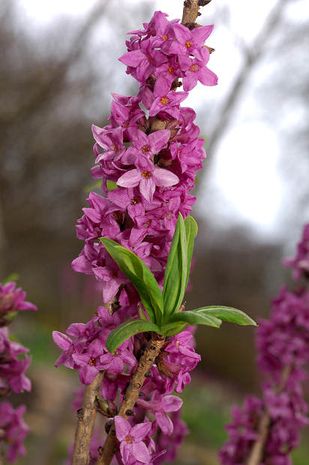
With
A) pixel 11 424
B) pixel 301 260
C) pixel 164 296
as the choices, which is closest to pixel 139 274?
pixel 164 296

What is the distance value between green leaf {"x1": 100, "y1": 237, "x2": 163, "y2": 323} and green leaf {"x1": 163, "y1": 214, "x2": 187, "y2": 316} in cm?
1

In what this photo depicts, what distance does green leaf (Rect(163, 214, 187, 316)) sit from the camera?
739mm

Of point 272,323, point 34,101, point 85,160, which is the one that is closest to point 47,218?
point 85,160

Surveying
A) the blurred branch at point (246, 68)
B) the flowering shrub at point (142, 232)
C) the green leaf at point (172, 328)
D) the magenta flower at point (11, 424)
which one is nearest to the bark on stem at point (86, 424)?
the flowering shrub at point (142, 232)

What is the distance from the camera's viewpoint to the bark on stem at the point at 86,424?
81 cm

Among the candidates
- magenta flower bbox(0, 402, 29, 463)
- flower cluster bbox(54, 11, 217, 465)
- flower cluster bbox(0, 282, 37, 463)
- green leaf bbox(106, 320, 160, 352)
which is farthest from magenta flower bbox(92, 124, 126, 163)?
magenta flower bbox(0, 402, 29, 463)

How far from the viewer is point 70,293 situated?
1883 cm

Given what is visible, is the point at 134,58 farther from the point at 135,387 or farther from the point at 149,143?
the point at 135,387

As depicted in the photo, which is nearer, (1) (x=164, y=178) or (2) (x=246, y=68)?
(1) (x=164, y=178)

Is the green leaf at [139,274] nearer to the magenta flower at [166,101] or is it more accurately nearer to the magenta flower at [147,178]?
the magenta flower at [147,178]

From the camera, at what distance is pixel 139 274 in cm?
74

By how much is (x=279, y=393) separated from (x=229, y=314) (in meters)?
1.20

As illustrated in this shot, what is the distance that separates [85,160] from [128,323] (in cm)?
1081

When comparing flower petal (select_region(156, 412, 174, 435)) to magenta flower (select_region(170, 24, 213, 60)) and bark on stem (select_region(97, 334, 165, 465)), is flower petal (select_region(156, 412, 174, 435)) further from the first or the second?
magenta flower (select_region(170, 24, 213, 60))
